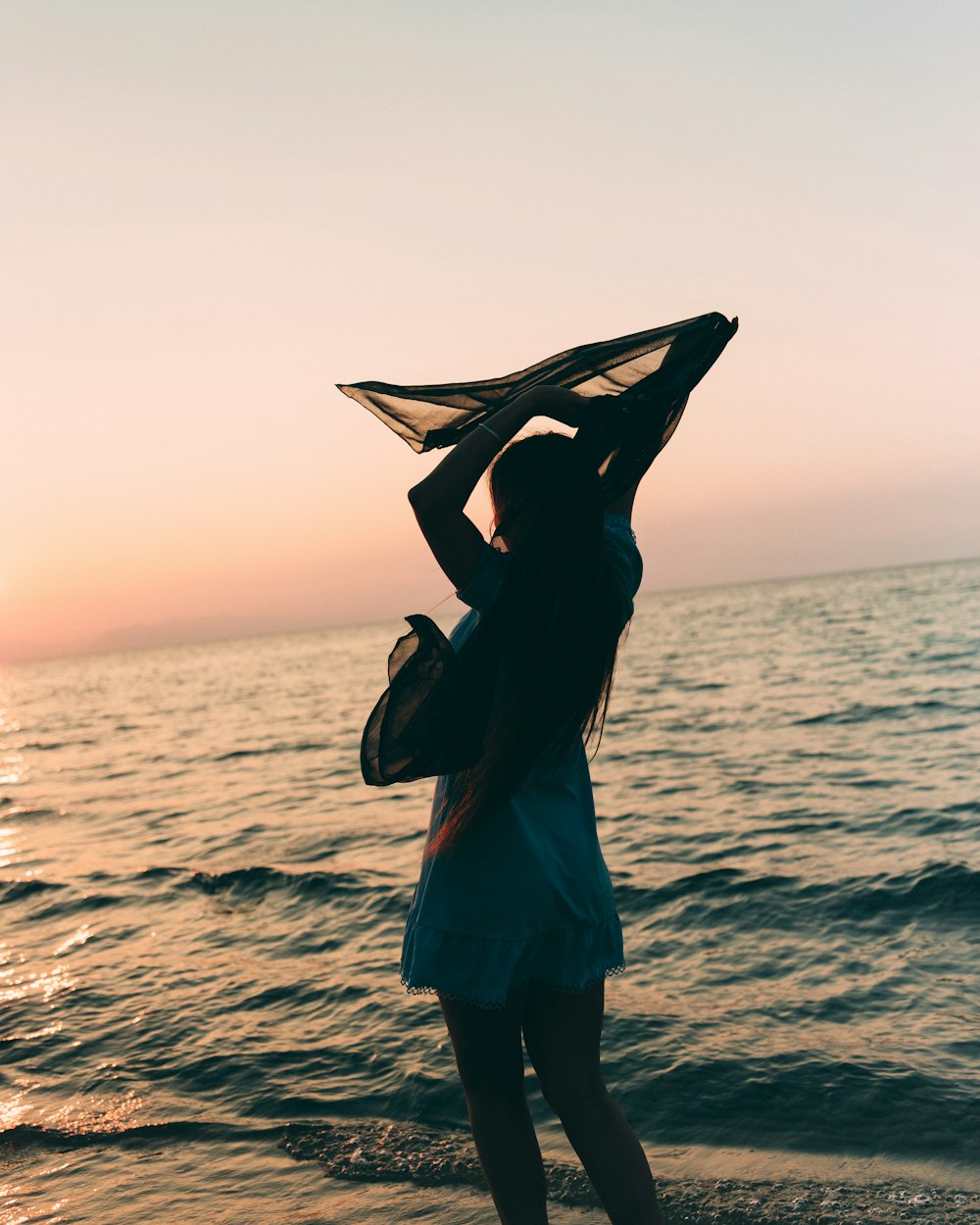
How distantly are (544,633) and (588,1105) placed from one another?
1.11 metres

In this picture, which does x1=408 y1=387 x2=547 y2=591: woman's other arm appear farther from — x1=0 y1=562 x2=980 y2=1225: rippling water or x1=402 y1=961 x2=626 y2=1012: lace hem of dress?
x1=0 y1=562 x2=980 y2=1225: rippling water

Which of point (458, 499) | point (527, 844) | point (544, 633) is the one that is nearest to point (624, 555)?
point (544, 633)

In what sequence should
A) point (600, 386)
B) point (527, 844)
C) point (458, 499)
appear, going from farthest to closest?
point (600, 386) < point (527, 844) < point (458, 499)

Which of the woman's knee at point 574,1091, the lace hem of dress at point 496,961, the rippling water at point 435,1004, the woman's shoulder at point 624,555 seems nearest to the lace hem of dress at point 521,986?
the lace hem of dress at point 496,961

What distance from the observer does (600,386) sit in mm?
2895

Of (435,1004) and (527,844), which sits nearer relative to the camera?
(527,844)


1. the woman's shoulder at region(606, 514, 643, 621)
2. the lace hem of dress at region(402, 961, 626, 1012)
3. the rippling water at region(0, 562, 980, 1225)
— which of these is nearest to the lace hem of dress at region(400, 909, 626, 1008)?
the lace hem of dress at region(402, 961, 626, 1012)

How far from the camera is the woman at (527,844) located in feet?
7.79

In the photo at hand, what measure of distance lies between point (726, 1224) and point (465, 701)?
2.35 meters

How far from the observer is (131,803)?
15297mm

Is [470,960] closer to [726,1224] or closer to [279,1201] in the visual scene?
[726,1224]

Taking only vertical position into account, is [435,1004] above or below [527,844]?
below

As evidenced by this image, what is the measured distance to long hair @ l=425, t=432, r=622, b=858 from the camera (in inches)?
93.7

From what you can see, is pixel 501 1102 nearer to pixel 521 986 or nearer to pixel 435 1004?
pixel 521 986
